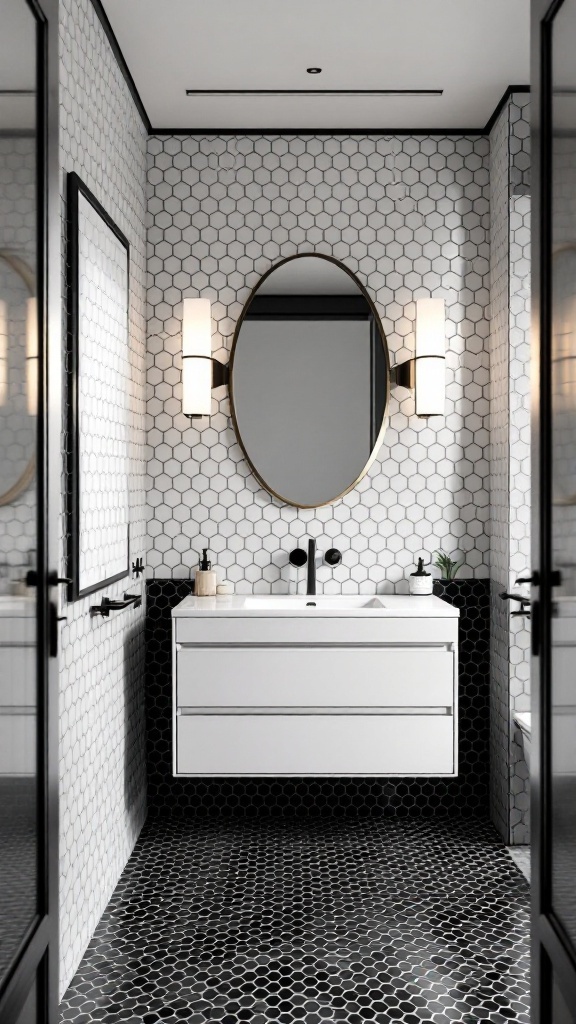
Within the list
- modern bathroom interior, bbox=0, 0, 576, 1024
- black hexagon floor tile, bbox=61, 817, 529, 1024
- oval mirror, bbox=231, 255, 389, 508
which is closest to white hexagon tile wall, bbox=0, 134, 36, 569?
modern bathroom interior, bbox=0, 0, 576, 1024

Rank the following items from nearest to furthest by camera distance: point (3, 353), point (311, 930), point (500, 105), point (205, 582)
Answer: point (3, 353) → point (311, 930) → point (500, 105) → point (205, 582)

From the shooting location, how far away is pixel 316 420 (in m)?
3.47

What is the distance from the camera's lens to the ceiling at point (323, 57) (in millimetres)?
2607

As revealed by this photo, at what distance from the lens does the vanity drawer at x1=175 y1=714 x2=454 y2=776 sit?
305cm

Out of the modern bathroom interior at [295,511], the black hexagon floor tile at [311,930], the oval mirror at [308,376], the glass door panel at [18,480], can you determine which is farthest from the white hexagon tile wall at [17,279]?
the oval mirror at [308,376]

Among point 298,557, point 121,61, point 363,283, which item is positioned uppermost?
point 121,61

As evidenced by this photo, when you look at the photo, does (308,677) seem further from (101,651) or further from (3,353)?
(3,353)

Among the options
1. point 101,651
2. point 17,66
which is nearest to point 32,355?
point 17,66

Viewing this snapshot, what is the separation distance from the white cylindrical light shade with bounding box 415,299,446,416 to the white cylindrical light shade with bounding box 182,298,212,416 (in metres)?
0.84

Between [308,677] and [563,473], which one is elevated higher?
[563,473]

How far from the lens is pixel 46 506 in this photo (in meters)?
1.36

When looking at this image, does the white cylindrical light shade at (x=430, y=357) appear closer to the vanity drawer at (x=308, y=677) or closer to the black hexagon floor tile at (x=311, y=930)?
the vanity drawer at (x=308, y=677)

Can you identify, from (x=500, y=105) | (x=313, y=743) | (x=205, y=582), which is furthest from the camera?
(x=205, y=582)

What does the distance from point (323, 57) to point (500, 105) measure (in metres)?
0.77
